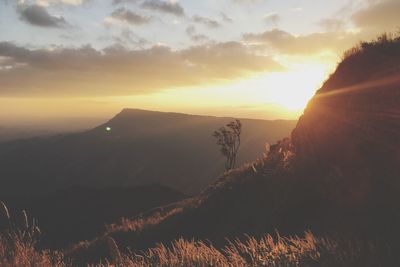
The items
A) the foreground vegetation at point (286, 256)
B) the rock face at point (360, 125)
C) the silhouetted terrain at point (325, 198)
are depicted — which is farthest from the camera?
the rock face at point (360, 125)

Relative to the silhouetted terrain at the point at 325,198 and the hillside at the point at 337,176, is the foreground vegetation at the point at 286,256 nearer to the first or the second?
the silhouetted terrain at the point at 325,198

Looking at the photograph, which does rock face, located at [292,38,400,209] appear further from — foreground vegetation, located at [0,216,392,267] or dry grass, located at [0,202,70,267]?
dry grass, located at [0,202,70,267]

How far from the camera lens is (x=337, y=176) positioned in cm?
1078

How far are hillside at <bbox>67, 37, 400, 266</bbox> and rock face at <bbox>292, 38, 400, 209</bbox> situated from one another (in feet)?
0.08

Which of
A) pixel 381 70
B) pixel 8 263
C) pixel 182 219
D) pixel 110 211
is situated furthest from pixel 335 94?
pixel 110 211

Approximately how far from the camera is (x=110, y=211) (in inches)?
2335

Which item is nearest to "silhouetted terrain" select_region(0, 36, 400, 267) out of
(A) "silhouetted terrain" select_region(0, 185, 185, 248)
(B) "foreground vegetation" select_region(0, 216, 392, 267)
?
(B) "foreground vegetation" select_region(0, 216, 392, 267)

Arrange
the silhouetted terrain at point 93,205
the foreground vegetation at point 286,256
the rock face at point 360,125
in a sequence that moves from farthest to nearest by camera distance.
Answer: the silhouetted terrain at point 93,205
the rock face at point 360,125
the foreground vegetation at point 286,256

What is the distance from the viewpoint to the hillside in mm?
8898

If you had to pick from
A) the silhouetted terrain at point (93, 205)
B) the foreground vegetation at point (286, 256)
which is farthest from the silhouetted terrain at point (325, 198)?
the silhouetted terrain at point (93, 205)

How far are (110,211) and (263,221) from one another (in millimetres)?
49629

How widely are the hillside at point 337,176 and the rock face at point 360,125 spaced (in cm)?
3

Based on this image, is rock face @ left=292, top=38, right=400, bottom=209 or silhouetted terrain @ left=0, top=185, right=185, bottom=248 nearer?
rock face @ left=292, top=38, right=400, bottom=209

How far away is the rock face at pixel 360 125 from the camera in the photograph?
9250 mm
